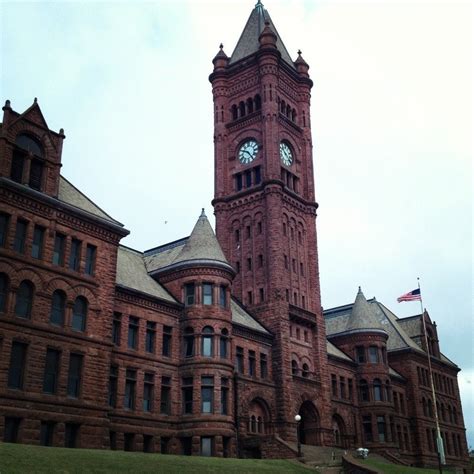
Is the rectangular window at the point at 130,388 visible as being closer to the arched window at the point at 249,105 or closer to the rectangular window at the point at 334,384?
the rectangular window at the point at 334,384

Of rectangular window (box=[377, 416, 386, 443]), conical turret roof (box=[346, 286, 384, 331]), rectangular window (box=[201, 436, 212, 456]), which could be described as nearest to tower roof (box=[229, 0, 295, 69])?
conical turret roof (box=[346, 286, 384, 331])

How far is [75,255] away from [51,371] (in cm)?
756

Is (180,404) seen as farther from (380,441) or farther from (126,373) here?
(380,441)

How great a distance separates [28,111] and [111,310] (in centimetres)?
1351

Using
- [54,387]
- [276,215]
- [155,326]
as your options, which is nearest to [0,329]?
[54,387]

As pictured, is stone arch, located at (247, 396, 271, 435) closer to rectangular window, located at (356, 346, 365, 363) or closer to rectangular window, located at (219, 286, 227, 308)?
rectangular window, located at (219, 286, 227, 308)

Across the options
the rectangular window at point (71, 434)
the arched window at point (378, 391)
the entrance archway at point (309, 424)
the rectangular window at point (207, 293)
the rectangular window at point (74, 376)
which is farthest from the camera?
the arched window at point (378, 391)

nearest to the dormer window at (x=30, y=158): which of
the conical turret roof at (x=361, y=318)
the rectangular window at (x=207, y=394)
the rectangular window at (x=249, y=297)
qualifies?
the rectangular window at (x=207, y=394)

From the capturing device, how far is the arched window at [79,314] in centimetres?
4209

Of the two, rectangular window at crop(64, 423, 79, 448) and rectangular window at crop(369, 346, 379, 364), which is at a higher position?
rectangular window at crop(369, 346, 379, 364)

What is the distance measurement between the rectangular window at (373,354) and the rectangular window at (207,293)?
2775cm

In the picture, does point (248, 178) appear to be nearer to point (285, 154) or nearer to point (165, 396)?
point (285, 154)

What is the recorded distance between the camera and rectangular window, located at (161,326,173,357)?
51.4 meters

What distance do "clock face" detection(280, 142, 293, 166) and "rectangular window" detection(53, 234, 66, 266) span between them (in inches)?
1311
